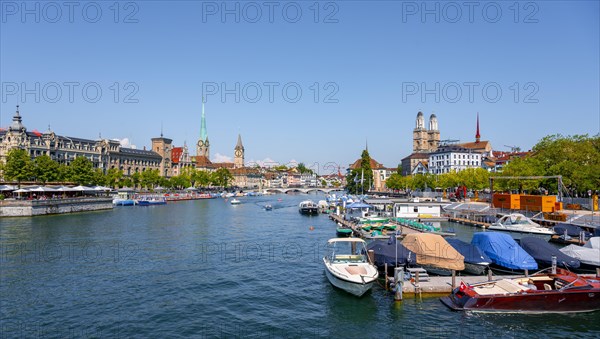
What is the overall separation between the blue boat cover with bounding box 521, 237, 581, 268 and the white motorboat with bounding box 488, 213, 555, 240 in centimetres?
1926

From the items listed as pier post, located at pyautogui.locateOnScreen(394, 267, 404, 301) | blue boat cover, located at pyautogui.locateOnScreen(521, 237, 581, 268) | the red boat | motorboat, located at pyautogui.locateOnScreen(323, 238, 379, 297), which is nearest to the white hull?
motorboat, located at pyautogui.locateOnScreen(323, 238, 379, 297)

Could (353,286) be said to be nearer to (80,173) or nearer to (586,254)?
(586,254)

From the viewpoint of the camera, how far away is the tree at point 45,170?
3787 inches

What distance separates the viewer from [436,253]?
31094 mm

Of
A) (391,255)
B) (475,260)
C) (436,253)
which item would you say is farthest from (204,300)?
(475,260)

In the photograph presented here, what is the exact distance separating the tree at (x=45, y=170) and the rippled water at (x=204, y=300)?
57221 millimetres

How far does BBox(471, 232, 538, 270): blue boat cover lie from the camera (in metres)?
30.7

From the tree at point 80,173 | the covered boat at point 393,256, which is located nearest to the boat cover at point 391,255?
the covered boat at point 393,256

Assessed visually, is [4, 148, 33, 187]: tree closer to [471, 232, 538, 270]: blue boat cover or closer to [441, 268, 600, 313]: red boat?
[471, 232, 538, 270]: blue boat cover

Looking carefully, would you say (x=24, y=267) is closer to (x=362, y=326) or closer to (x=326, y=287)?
(x=326, y=287)

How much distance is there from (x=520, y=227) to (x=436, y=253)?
1148 inches

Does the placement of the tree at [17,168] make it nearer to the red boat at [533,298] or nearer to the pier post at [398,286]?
the pier post at [398,286]

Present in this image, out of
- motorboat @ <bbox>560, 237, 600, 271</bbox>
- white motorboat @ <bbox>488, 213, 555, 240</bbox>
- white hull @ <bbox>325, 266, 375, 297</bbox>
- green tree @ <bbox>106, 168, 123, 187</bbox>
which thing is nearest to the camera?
white hull @ <bbox>325, 266, 375, 297</bbox>

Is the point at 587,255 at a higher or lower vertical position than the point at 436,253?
lower
